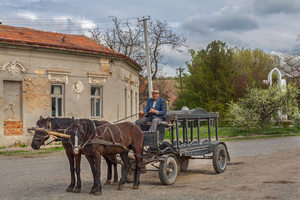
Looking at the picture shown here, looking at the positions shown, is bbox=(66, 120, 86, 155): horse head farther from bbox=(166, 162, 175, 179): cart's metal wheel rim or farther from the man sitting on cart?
bbox=(166, 162, 175, 179): cart's metal wheel rim

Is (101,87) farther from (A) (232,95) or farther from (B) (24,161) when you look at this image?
(A) (232,95)

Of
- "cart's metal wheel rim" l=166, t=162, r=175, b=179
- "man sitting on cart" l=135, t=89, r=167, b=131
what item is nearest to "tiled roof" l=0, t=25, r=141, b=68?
"man sitting on cart" l=135, t=89, r=167, b=131

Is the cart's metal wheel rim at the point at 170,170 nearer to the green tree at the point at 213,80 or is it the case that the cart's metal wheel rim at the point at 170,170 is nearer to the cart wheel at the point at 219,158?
the cart wheel at the point at 219,158

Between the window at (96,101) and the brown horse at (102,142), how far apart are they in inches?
542

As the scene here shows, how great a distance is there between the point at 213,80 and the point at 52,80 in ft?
97.2

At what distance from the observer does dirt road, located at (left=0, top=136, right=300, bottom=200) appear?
7.65 m

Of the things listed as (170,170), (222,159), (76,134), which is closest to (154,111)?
(170,170)

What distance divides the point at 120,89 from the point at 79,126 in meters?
15.4

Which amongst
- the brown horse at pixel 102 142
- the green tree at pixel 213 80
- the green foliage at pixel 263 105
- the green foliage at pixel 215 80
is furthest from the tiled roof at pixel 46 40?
the green tree at pixel 213 80

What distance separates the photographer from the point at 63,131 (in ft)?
25.9

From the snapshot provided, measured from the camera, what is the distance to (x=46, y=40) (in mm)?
21422

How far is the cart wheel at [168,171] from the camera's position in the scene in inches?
343

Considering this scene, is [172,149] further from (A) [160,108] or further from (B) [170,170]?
(A) [160,108]

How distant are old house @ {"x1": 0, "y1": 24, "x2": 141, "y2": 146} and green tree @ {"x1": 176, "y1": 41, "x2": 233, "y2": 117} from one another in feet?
75.6
